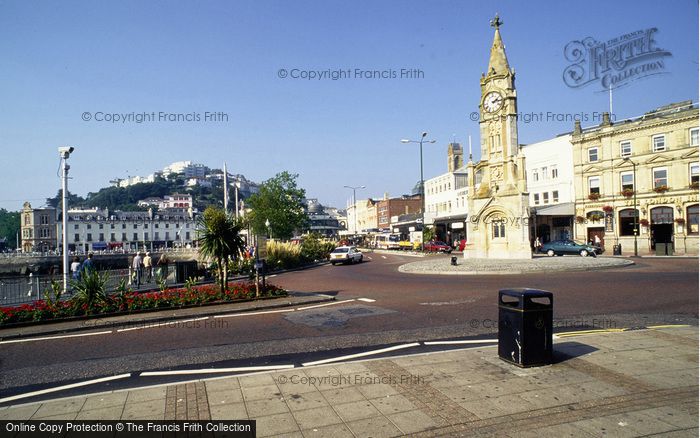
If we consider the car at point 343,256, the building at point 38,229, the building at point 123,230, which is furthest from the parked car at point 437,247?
the building at point 38,229

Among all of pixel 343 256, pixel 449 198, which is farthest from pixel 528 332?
pixel 449 198

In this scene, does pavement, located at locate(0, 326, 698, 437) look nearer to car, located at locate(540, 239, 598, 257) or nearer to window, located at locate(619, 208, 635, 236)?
car, located at locate(540, 239, 598, 257)

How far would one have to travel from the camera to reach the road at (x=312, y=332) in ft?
25.9

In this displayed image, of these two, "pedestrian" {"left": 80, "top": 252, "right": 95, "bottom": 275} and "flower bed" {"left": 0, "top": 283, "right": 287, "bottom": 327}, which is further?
"pedestrian" {"left": 80, "top": 252, "right": 95, "bottom": 275}

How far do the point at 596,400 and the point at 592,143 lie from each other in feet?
161

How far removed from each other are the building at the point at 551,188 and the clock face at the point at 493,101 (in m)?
19.6

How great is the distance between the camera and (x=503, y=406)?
548cm

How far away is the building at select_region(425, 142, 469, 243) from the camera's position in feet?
212

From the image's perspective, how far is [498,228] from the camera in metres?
32.0

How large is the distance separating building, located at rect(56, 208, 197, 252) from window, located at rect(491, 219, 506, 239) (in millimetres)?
100797

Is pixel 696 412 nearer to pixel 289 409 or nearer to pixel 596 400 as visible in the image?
pixel 596 400

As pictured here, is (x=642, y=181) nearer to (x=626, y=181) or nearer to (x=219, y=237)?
(x=626, y=181)

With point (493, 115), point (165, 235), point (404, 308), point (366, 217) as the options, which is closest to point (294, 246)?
point (493, 115)

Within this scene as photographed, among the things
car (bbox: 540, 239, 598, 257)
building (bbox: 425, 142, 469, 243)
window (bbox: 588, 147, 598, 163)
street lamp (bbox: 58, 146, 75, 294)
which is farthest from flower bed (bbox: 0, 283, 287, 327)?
building (bbox: 425, 142, 469, 243)
